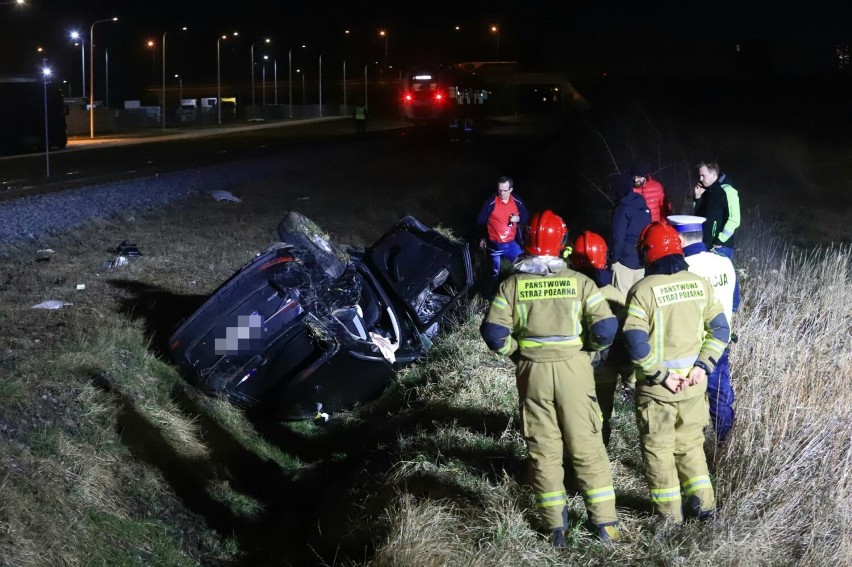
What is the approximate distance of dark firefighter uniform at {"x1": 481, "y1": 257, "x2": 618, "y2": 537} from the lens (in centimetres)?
508

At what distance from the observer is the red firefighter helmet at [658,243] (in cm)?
528

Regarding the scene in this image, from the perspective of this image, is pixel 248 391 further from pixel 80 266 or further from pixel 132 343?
pixel 80 266

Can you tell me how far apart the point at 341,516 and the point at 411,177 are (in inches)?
755

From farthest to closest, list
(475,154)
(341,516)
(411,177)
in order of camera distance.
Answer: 1. (475,154)
2. (411,177)
3. (341,516)

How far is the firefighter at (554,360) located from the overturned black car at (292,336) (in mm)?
2866

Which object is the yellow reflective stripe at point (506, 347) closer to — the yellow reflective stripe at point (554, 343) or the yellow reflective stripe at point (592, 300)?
the yellow reflective stripe at point (554, 343)

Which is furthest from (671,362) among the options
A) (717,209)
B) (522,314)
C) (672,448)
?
(717,209)

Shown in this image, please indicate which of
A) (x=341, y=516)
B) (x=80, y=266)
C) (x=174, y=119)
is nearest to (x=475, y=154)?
(x=80, y=266)

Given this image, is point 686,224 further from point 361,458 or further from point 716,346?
point 361,458

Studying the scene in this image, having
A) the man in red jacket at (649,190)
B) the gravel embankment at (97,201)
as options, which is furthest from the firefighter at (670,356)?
the gravel embankment at (97,201)

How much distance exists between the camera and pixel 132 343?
9.32 meters

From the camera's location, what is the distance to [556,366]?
5113 mm

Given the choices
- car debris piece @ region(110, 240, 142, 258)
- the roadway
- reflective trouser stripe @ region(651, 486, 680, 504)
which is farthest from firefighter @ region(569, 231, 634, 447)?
the roadway

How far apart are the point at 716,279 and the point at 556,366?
1.55 m
